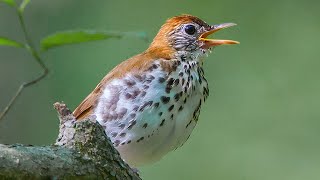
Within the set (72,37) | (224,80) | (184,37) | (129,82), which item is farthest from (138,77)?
(224,80)

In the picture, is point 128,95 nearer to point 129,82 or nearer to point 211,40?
point 129,82

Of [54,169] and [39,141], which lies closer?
[54,169]

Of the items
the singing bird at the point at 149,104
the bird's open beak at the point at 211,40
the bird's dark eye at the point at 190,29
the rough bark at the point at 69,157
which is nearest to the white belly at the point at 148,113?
the singing bird at the point at 149,104

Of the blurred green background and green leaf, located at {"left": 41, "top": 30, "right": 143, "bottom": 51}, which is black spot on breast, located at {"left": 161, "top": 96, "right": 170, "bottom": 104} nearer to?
green leaf, located at {"left": 41, "top": 30, "right": 143, "bottom": 51}

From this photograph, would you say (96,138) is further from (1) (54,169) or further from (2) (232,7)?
(2) (232,7)

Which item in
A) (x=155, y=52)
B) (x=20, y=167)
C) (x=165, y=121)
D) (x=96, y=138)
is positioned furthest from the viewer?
(x=155, y=52)

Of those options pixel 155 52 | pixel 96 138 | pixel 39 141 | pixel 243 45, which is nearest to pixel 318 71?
pixel 243 45

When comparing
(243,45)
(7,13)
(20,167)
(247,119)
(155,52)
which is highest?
(7,13)

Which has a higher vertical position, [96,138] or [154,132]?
[154,132]
